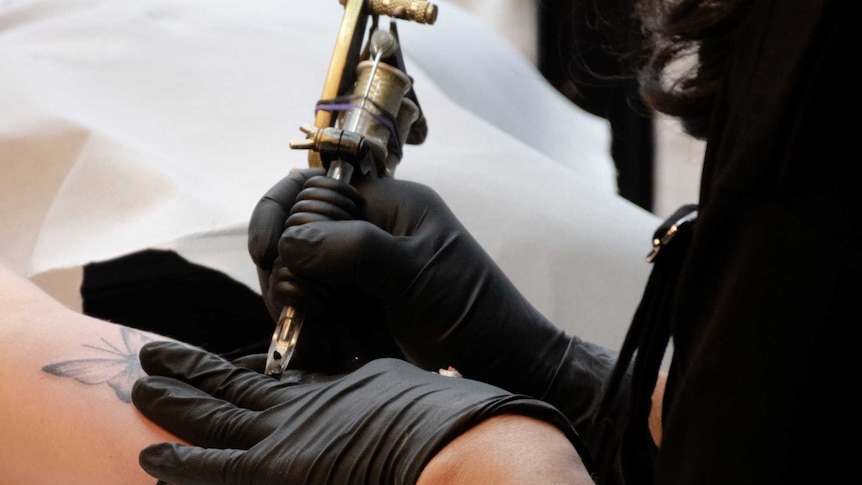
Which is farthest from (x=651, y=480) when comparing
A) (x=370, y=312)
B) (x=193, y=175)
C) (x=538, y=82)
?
(x=538, y=82)

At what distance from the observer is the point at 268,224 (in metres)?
0.84

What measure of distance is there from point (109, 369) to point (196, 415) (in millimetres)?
159

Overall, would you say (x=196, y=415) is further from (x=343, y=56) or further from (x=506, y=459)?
(x=343, y=56)

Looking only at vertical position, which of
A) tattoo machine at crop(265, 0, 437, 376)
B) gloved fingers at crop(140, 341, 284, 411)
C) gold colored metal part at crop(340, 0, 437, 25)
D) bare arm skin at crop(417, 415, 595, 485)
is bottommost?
gloved fingers at crop(140, 341, 284, 411)

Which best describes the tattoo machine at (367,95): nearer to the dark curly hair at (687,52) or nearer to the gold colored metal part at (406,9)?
the gold colored metal part at (406,9)

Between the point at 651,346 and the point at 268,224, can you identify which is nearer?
the point at 651,346

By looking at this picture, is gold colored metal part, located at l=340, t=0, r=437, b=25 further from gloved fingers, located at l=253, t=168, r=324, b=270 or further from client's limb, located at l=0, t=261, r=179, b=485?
client's limb, located at l=0, t=261, r=179, b=485

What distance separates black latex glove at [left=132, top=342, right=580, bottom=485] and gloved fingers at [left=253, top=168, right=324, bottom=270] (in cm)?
12

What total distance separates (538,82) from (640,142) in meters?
0.47

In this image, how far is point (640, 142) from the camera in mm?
2285

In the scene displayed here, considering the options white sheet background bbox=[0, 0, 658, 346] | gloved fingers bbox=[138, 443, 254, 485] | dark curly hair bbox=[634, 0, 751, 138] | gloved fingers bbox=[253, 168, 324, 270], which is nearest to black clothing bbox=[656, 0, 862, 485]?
dark curly hair bbox=[634, 0, 751, 138]

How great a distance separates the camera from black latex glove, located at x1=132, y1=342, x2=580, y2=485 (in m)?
0.63

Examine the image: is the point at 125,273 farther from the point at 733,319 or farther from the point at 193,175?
the point at 733,319

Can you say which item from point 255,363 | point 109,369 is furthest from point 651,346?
point 109,369
